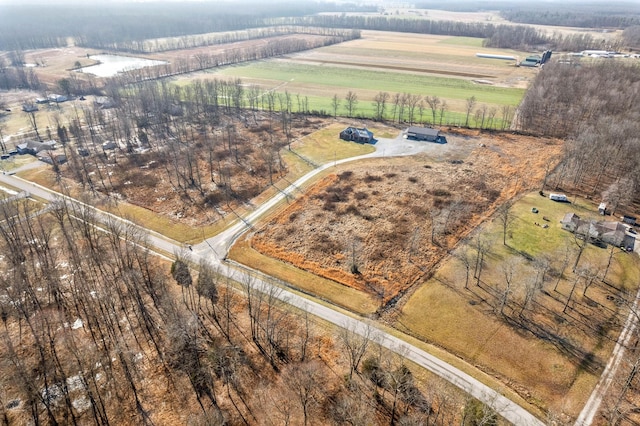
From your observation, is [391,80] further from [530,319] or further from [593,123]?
[530,319]

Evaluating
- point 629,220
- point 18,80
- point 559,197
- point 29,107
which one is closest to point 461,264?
point 559,197

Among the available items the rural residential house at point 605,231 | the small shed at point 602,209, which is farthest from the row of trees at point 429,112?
the rural residential house at point 605,231

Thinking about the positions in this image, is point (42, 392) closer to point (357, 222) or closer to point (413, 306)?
point (413, 306)

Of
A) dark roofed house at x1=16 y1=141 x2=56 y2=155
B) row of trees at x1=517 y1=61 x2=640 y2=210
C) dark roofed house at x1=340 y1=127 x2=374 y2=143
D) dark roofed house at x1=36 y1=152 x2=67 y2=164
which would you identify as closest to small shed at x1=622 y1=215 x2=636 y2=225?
row of trees at x1=517 y1=61 x2=640 y2=210

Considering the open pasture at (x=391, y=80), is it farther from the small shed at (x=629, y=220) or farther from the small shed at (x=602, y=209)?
the small shed at (x=629, y=220)

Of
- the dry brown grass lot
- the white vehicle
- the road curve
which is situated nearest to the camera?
the road curve

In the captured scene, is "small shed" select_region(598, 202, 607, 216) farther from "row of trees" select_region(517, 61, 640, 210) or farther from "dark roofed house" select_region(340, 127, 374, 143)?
"dark roofed house" select_region(340, 127, 374, 143)

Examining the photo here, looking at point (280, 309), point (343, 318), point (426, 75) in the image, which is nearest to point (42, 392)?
point (280, 309)
